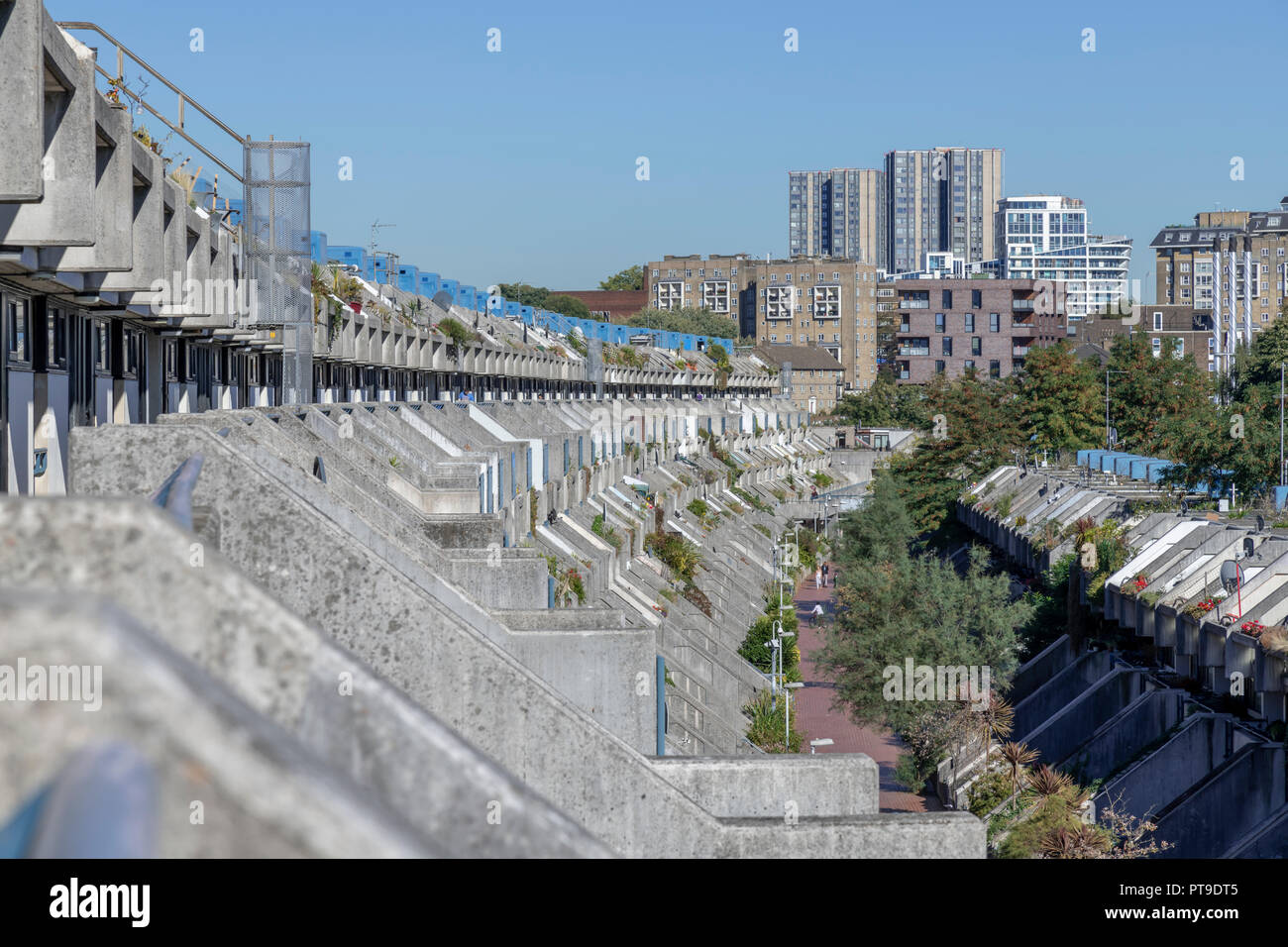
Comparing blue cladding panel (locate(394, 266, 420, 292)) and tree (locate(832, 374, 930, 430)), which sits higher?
blue cladding panel (locate(394, 266, 420, 292))

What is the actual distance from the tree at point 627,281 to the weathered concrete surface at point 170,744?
587 feet

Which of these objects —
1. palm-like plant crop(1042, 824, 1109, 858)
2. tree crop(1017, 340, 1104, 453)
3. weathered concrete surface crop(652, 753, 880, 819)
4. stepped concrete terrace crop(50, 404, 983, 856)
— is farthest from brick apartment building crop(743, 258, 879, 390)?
stepped concrete terrace crop(50, 404, 983, 856)

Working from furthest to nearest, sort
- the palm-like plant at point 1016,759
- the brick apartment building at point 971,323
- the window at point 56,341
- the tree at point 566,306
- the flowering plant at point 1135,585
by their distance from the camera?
1. the tree at point 566,306
2. the brick apartment building at point 971,323
3. the flowering plant at point 1135,585
4. the palm-like plant at point 1016,759
5. the window at point 56,341

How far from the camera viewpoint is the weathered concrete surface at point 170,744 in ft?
4.62

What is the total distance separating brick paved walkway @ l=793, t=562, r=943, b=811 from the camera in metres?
31.8

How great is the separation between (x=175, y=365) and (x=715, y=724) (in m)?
15.5

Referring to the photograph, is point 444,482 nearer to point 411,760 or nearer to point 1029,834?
point 1029,834

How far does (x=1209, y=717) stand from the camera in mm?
23969

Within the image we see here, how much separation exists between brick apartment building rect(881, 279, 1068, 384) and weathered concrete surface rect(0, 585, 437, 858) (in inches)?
5150

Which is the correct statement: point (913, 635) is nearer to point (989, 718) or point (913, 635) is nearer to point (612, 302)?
point (989, 718)

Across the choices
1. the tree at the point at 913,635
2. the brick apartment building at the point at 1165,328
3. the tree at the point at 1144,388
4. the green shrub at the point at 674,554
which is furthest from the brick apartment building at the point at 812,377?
the tree at the point at 913,635

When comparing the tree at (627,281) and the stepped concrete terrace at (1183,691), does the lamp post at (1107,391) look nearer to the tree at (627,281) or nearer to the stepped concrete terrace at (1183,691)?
the stepped concrete terrace at (1183,691)

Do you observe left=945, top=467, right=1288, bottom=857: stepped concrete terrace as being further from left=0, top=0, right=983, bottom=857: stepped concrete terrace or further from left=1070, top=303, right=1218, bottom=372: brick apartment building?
left=1070, top=303, right=1218, bottom=372: brick apartment building

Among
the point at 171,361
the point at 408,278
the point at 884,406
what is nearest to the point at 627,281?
the point at 884,406
